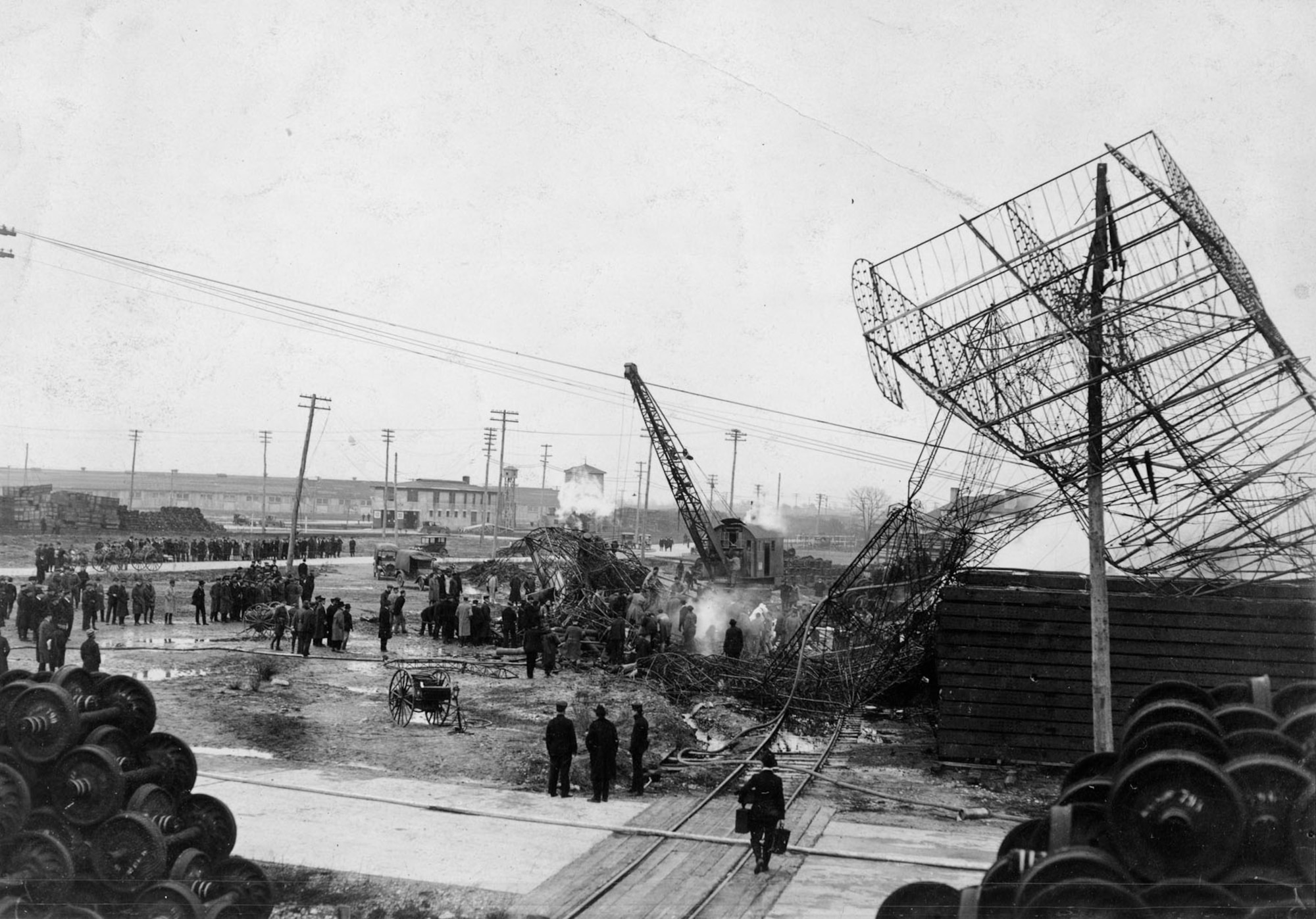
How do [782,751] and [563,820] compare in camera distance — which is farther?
[782,751]

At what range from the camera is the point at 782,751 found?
16.6m

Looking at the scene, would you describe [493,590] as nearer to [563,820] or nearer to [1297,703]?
[563,820]

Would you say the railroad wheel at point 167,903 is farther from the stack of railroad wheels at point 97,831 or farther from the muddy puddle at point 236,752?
the muddy puddle at point 236,752

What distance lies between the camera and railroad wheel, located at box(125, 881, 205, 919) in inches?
291

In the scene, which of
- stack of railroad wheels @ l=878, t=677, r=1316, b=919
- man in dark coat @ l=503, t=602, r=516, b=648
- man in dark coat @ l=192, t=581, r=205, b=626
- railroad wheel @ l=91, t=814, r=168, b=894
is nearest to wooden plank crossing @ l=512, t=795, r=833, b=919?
railroad wheel @ l=91, t=814, r=168, b=894

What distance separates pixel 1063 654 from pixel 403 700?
36.7ft

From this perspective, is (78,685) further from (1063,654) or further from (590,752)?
(1063,654)

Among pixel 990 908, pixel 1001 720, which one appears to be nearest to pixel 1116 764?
A: pixel 990 908

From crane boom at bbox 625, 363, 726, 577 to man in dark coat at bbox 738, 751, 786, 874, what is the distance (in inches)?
959

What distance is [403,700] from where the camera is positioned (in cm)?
1622

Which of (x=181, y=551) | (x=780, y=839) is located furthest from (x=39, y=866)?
(x=181, y=551)

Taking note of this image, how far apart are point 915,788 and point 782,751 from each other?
116 inches

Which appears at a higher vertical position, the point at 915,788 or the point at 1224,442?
the point at 1224,442

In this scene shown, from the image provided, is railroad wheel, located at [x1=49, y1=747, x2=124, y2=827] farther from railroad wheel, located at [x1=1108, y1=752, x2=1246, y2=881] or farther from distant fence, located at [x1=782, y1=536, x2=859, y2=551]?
distant fence, located at [x1=782, y1=536, x2=859, y2=551]
